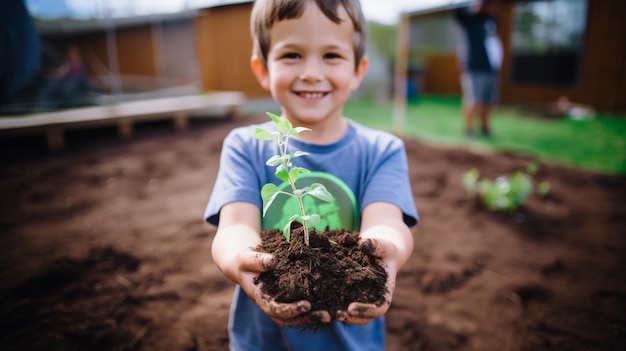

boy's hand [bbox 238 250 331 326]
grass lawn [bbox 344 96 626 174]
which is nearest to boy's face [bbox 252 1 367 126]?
boy's hand [bbox 238 250 331 326]

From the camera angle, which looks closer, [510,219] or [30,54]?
[30,54]

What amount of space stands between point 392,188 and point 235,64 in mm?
11074

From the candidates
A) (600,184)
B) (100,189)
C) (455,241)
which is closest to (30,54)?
(100,189)

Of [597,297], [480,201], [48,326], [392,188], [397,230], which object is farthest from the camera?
[480,201]

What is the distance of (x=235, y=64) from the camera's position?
38.4ft

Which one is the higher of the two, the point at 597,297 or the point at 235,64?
the point at 235,64

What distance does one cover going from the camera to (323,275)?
42.3 inches

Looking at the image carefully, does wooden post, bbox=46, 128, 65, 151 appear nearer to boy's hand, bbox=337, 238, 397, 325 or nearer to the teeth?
the teeth

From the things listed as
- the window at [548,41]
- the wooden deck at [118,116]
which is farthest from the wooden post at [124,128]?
the window at [548,41]

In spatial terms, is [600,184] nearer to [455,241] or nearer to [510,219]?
[510,219]

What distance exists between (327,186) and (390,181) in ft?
0.83

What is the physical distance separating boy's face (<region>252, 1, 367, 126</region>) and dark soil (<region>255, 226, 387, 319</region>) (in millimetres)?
542

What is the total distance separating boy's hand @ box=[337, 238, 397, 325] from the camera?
1.02 m

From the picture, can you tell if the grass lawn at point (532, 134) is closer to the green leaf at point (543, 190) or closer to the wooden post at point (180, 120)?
the green leaf at point (543, 190)
